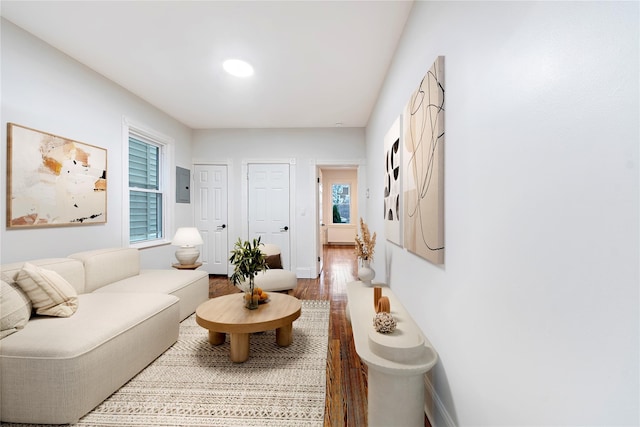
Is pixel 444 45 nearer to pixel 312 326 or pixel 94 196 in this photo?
→ pixel 312 326

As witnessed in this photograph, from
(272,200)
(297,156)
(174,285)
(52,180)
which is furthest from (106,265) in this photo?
(297,156)

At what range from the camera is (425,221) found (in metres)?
1.60

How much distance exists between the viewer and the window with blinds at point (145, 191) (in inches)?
146

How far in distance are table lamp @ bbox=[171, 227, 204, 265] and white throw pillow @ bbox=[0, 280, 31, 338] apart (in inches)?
74.4

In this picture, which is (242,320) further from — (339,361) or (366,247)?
(366,247)

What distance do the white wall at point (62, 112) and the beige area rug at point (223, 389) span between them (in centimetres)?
144

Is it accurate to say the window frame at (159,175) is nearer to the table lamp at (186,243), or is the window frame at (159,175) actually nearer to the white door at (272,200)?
the table lamp at (186,243)

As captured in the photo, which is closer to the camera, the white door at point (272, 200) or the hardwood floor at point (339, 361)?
the hardwood floor at point (339, 361)

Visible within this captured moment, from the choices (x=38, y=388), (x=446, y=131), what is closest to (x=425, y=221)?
(x=446, y=131)

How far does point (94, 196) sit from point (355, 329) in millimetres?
2918

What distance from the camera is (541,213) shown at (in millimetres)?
764

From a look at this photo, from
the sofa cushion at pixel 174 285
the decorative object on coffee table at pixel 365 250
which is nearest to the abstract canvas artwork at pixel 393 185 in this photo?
the decorative object on coffee table at pixel 365 250

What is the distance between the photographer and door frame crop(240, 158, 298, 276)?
4.88 metres

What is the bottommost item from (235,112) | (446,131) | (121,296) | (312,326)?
(312,326)
